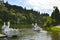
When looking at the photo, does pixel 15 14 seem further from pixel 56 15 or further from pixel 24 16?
pixel 56 15

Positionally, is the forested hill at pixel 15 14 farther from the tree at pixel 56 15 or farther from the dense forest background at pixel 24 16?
the tree at pixel 56 15

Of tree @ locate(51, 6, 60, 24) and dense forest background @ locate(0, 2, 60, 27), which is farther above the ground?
tree @ locate(51, 6, 60, 24)

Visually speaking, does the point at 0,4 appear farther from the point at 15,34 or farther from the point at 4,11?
the point at 15,34

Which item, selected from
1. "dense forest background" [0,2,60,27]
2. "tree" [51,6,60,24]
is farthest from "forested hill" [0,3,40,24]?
"tree" [51,6,60,24]

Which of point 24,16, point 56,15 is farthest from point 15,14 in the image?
point 56,15

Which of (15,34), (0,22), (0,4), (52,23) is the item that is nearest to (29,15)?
(0,4)

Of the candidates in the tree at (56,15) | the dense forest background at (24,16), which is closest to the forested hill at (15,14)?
the dense forest background at (24,16)

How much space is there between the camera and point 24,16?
89.2 metres

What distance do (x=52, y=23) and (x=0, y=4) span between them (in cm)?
2668

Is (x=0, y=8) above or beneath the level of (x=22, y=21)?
above

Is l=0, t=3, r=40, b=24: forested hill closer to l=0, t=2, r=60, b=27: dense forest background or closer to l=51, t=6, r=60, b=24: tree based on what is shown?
l=0, t=2, r=60, b=27: dense forest background

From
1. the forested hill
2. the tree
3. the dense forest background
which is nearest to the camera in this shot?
the tree

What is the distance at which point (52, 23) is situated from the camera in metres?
55.5

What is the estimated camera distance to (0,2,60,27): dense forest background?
2299 inches
